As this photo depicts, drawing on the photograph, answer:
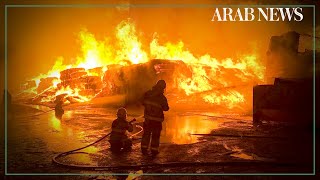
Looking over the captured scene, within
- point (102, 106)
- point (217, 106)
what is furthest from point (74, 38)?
point (217, 106)

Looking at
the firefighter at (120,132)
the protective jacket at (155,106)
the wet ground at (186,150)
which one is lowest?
the wet ground at (186,150)

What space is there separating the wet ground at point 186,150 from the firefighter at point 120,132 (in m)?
0.25

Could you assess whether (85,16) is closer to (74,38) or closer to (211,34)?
(74,38)

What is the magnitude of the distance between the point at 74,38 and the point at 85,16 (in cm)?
223

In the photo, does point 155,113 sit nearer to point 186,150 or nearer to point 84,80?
point 186,150

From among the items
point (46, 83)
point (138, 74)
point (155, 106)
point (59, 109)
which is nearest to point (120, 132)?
point (155, 106)

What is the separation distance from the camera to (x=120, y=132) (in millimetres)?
6418

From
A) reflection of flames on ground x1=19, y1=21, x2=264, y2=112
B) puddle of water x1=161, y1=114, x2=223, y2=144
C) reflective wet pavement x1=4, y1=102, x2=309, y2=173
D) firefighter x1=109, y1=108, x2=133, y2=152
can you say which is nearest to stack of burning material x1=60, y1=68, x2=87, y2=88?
reflection of flames on ground x1=19, y1=21, x2=264, y2=112

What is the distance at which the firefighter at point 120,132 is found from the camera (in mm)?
6375

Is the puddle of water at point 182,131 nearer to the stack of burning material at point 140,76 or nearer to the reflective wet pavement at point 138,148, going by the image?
the reflective wet pavement at point 138,148

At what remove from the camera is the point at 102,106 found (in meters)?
17.5

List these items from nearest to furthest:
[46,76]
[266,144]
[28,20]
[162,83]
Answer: [162,83] → [266,144] → [28,20] → [46,76]

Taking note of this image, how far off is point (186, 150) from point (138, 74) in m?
11.1

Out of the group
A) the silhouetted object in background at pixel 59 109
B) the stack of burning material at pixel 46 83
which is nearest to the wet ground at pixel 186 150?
the silhouetted object in background at pixel 59 109
